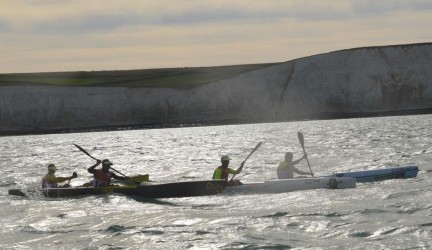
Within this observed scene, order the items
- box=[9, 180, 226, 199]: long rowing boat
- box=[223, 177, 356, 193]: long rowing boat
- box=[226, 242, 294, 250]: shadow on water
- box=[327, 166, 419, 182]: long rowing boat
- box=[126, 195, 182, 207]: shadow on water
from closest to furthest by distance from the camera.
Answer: box=[226, 242, 294, 250]: shadow on water → box=[126, 195, 182, 207]: shadow on water → box=[223, 177, 356, 193]: long rowing boat → box=[9, 180, 226, 199]: long rowing boat → box=[327, 166, 419, 182]: long rowing boat

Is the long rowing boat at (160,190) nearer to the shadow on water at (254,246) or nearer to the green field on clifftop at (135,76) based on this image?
the shadow on water at (254,246)

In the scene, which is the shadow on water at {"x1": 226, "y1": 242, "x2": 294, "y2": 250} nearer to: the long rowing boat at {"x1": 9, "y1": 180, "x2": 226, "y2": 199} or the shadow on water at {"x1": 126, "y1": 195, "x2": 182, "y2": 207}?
the shadow on water at {"x1": 126, "y1": 195, "x2": 182, "y2": 207}

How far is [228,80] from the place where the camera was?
3723 inches

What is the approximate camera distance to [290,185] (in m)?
26.3

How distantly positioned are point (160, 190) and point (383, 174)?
8223mm

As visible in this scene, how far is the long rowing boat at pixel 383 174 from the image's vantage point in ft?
93.5

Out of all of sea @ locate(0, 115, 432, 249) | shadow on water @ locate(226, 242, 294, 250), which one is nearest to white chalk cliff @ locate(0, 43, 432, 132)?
sea @ locate(0, 115, 432, 249)

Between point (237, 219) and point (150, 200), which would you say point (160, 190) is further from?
point (237, 219)

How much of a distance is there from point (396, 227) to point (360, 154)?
25996mm

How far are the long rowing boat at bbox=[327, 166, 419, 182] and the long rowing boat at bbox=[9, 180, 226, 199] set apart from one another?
16.7ft

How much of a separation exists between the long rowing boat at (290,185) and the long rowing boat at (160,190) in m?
0.53

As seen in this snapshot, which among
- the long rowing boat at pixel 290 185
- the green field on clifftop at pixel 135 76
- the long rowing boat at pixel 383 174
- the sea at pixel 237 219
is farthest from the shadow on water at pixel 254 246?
the green field on clifftop at pixel 135 76

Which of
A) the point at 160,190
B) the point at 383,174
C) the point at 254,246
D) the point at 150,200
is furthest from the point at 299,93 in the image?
the point at 254,246

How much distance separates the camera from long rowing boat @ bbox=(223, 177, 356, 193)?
26125 millimetres
